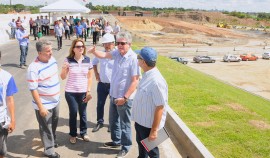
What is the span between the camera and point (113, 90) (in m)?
4.94

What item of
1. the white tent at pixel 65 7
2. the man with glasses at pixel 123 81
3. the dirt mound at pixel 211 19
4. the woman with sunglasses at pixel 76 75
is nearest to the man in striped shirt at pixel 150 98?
the man with glasses at pixel 123 81

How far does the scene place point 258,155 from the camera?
511cm

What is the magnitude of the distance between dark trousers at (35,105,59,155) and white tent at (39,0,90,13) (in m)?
19.9

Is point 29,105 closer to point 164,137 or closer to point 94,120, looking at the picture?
→ point 94,120

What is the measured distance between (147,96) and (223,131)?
9.74ft

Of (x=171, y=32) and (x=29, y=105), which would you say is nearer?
(x=29, y=105)

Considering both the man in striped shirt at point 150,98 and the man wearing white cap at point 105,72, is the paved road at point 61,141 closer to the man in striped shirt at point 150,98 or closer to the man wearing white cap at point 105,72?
the man wearing white cap at point 105,72

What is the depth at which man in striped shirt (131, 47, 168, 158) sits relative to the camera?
12.0ft

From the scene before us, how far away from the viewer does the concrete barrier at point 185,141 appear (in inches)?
190

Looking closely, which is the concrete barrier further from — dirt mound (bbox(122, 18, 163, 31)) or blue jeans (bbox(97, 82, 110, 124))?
dirt mound (bbox(122, 18, 163, 31))

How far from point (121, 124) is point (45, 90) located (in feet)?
4.59

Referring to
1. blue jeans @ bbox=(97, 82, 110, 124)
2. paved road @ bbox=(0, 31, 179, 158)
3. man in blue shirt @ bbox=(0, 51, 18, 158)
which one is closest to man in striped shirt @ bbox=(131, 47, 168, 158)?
paved road @ bbox=(0, 31, 179, 158)

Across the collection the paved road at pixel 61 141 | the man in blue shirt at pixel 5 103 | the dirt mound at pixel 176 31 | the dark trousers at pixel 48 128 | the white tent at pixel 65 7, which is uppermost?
the white tent at pixel 65 7

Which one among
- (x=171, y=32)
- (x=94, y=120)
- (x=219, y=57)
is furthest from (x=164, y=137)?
(x=171, y=32)
